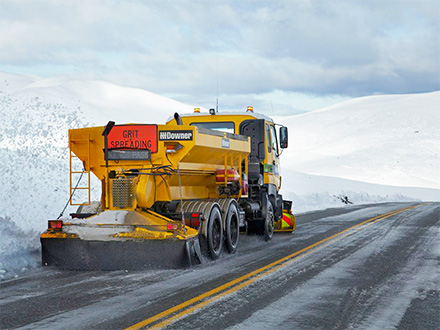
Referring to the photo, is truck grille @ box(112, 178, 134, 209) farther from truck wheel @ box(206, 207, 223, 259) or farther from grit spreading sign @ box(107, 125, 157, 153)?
truck wheel @ box(206, 207, 223, 259)

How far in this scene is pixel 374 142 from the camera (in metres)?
77.4

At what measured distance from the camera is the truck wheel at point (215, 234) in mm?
9820

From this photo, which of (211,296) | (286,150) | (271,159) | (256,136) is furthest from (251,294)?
(286,150)

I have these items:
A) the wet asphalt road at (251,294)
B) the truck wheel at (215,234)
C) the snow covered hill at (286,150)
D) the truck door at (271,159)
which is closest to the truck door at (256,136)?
the truck door at (271,159)

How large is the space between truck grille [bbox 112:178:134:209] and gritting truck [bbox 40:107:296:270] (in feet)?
0.05

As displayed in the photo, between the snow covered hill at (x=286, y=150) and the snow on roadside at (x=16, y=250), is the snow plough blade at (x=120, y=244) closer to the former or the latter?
the snow on roadside at (x=16, y=250)

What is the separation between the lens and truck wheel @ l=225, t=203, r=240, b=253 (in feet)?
35.1

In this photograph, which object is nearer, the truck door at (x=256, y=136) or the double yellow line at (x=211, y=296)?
the double yellow line at (x=211, y=296)

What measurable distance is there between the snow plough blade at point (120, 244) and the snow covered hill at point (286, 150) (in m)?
0.72

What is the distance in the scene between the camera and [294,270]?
8625mm

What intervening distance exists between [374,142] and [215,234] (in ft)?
232

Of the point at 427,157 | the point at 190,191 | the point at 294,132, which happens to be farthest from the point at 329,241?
the point at 294,132

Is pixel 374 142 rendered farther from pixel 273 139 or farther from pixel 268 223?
pixel 268 223

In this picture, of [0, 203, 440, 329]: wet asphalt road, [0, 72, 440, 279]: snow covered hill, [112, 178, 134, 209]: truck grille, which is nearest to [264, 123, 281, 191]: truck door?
[0, 203, 440, 329]: wet asphalt road
